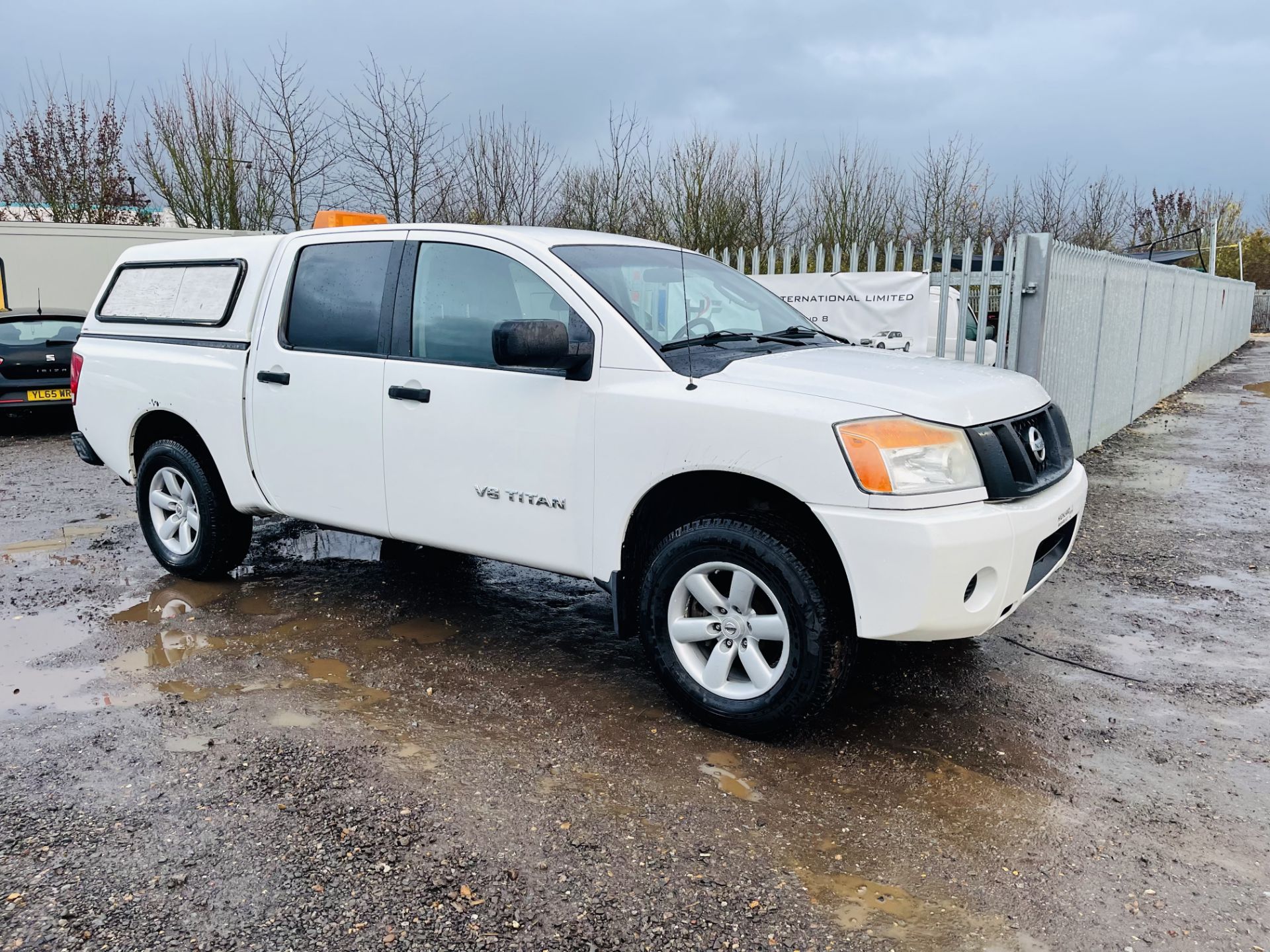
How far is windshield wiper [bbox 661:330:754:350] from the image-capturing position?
12.6 feet

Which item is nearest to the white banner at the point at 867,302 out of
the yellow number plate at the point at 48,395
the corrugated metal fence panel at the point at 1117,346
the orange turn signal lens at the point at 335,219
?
the corrugated metal fence panel at the point at 1117,346

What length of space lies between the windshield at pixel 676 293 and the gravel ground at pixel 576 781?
5.06 ft

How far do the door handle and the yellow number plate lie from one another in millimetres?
8929

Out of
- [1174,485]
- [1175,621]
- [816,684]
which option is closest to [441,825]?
[816,684]

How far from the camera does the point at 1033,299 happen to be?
7770 mm

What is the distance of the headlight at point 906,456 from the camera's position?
10.5 ft

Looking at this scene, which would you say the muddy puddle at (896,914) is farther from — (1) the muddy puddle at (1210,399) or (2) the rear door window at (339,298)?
(1) the muddy puddle at (1210,399)

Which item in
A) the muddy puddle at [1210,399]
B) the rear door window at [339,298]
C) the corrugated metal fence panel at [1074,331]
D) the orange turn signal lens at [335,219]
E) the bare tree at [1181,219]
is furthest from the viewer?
the bare tree at [1181,219]

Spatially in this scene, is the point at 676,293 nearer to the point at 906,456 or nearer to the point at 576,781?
the point at 906,456

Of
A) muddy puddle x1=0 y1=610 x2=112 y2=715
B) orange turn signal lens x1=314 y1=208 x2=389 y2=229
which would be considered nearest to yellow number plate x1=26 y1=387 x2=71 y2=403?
muddy puddle x1=0 y1=610 x2=112 y2=715

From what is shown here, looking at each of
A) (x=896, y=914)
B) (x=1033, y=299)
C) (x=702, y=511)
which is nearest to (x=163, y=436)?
(x=702, y=511)

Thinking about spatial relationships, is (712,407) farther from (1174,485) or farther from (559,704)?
(1174,485)

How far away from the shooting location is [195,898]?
2.68m

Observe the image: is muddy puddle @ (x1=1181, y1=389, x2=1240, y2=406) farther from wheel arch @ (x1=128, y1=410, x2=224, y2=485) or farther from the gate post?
wheel arch @ (x1=128, y1=410, x2=224, y2=485)
